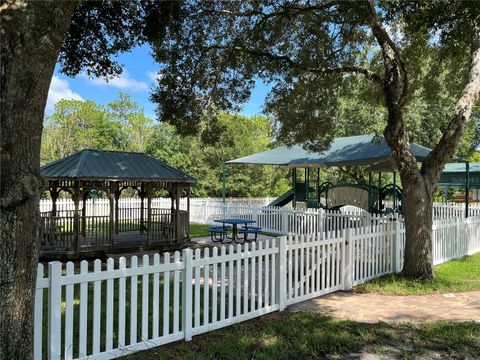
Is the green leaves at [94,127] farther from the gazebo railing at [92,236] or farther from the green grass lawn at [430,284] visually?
the green grass lawn at [430,284]

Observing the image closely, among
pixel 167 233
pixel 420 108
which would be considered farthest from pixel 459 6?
pixel 420 108

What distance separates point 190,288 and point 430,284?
5278mm

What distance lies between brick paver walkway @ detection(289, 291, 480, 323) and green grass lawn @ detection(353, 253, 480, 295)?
0.26m

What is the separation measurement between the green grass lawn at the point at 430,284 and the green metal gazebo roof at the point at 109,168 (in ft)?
23.3

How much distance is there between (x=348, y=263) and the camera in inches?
306

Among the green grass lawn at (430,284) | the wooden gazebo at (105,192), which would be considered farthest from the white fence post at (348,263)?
the wooden gazebo at (105,192)

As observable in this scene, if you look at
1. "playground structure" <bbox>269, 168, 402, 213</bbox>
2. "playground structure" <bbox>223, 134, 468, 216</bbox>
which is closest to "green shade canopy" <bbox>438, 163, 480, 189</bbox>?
"playground structure" <bbox>223, 134, 468, 216</bbox>

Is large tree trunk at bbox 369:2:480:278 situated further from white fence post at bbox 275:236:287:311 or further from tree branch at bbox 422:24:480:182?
white fence post at bbox 275:236:287:311

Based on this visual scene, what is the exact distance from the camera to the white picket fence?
13.7ft

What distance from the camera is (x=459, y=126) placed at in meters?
8.24

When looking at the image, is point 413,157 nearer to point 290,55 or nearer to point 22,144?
point 290,55

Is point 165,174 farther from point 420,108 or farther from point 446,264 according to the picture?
point 420,108

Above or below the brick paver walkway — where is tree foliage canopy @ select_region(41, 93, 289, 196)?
above

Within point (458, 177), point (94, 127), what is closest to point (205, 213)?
point (458, 177)
